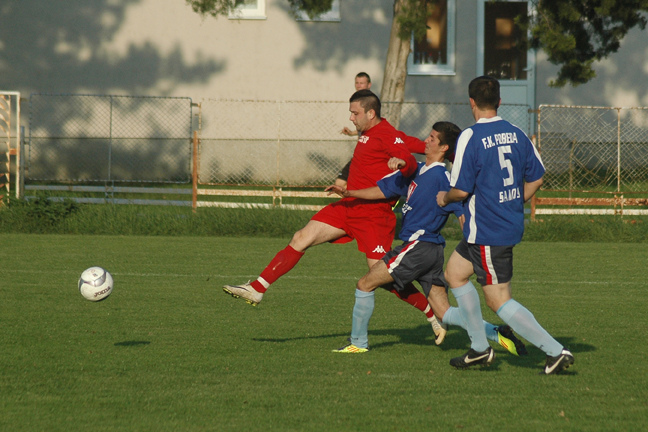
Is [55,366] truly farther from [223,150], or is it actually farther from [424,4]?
[223,150]

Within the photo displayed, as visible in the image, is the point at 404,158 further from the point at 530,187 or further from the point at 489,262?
the point at 489,262

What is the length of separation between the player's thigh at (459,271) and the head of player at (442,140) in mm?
785

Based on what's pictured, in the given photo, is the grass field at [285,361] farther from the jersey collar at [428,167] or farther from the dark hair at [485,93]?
the dark hair at [485,93]

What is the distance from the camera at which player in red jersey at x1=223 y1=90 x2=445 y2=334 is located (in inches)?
253

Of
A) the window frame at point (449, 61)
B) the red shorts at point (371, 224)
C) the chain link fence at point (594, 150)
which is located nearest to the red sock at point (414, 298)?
the red shorts at point (371, 224)

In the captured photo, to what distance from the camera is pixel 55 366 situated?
5.27 metres

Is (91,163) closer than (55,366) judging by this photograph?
No

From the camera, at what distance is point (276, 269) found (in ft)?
21.1

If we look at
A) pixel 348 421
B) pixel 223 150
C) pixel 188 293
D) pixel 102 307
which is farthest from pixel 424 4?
pixel 348 421

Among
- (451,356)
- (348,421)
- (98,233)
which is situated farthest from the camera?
(98,233)

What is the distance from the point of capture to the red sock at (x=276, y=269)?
637 cm

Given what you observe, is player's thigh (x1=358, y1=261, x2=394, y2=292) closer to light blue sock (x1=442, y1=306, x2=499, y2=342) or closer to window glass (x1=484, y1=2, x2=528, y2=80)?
light blue sock (x1=442, y1=306, x2=499, y2=342)

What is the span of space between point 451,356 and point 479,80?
2053mm

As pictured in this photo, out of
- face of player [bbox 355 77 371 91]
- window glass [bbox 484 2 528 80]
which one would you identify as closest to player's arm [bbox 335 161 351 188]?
face of player [bbox 355 77 371 91]
